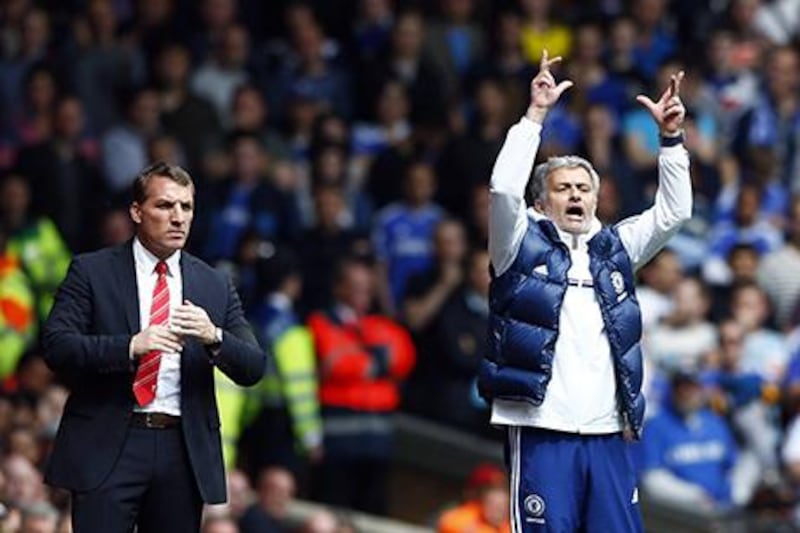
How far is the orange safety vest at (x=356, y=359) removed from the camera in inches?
682

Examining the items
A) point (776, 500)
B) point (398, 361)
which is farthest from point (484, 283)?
point (776, 500)

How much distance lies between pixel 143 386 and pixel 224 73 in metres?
9.56

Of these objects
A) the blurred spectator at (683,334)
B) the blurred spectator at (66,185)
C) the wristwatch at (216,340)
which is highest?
the blurred spectator at (66,185)

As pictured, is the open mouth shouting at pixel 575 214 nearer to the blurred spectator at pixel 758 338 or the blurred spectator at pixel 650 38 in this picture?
the blurred spectator at pixel 758 338

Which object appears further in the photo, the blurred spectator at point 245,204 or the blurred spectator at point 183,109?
the blurred spectator at point 183,109

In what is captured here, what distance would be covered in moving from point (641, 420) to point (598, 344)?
0.37 metres

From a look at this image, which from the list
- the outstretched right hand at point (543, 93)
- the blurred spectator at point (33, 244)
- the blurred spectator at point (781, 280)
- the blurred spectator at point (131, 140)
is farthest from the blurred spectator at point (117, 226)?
the outstretched right hand at point (543, 93)

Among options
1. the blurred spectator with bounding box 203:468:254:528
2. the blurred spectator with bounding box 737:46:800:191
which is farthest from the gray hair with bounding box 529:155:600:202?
the blurred spectator with bounding box 737:46:800:191

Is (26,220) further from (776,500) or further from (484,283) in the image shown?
(776,500)

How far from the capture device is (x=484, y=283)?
18.0 metres

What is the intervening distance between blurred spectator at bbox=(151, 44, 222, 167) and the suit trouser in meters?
8.45

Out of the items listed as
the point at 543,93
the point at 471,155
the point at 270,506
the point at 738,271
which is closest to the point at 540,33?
the point at 471,155

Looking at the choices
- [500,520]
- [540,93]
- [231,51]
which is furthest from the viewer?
[231,51]

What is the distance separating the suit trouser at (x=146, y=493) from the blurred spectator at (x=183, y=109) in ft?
27.7
